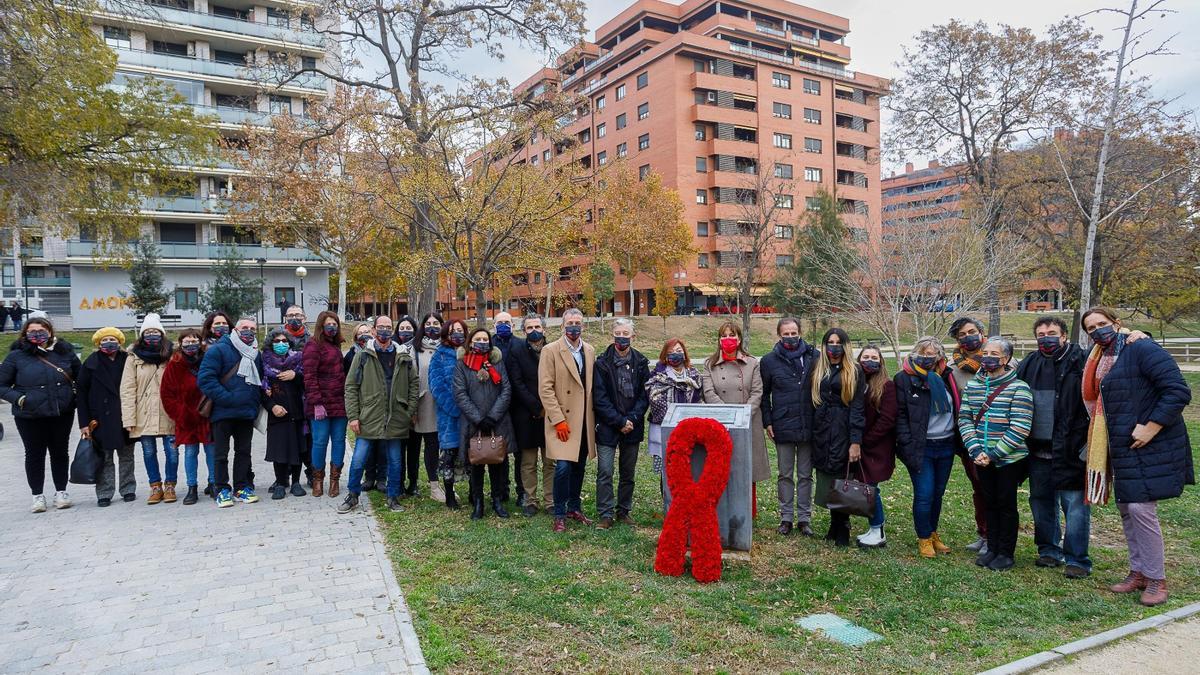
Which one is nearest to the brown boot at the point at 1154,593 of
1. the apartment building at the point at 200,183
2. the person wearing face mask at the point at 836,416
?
the person wearing face mask at the point at 836,416

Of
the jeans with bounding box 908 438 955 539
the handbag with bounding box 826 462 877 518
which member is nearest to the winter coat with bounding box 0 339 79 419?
the handbag with bounding box 826 462 877 518

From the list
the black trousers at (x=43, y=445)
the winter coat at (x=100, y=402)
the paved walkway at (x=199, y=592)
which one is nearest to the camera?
the paved walkway at (x=199, y=592)

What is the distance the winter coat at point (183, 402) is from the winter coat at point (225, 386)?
6.4 inches

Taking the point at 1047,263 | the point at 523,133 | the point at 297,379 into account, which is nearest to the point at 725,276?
the point at 1047,263

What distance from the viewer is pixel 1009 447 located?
514 cm

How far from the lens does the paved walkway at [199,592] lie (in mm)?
3893

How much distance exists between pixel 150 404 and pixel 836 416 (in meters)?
7.01

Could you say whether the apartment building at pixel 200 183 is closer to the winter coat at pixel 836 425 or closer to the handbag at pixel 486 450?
the handbag at pixel 486 450

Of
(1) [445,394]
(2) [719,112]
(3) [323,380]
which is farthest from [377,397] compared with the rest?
(2) [719,112]

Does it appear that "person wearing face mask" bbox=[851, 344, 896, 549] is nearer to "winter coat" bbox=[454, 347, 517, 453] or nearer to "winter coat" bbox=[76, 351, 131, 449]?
"winter coat" bbox=[454, 347, 517, 453]

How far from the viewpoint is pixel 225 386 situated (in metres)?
7.06

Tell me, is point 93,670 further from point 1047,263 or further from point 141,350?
point 1047,263

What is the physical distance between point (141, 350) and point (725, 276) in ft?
116

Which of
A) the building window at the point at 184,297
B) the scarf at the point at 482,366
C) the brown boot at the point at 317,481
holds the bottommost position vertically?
the brown boot at the point at 317,481
